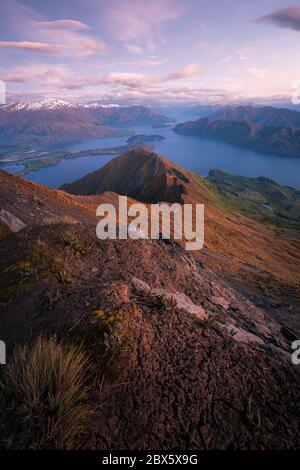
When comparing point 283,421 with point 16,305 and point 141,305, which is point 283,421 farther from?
point 16,305

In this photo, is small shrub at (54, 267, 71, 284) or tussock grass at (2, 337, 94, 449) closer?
tussock grass at (2, 337, 94, 449)

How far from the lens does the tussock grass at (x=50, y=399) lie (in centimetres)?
391

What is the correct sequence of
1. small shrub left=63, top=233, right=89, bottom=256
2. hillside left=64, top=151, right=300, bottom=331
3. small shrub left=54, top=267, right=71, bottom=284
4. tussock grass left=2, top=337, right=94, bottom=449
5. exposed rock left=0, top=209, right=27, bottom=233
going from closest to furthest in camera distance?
tussock grass left=2, top=337, right=94, bottom=449 < small shrub left=54, top=267, right=71, bottom=284 < small shrub left=63, top=233, right=89, bottom=256 < exposed rock left=0, top=209, right=27, bottom=233 < hillside left=64, top=151, right=300, bottom=331

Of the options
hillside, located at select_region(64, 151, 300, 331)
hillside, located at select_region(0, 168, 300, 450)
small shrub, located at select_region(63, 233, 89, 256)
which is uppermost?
small shrub, located at select_region(63, 233, 89, 256)

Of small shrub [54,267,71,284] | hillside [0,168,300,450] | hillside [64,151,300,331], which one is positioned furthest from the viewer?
hillside [64,151,300,331]

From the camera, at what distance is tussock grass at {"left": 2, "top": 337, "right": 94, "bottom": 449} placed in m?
3.91

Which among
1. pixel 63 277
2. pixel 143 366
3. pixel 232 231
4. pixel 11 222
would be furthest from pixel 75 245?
pixel 232 231

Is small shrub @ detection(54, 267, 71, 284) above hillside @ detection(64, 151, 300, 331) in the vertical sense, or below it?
above

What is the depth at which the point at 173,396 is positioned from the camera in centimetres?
504

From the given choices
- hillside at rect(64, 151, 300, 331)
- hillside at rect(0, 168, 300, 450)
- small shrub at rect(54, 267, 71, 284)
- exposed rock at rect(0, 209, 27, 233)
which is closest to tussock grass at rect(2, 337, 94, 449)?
hillside at rect(0, 168, 300, 450)

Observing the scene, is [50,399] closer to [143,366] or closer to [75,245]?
[143,366]

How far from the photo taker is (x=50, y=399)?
162 inches

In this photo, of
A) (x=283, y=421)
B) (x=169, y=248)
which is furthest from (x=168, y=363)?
(x=169, y=248)

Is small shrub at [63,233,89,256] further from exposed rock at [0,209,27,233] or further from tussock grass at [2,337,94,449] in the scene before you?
exposed rock at [0,209,27,233]
